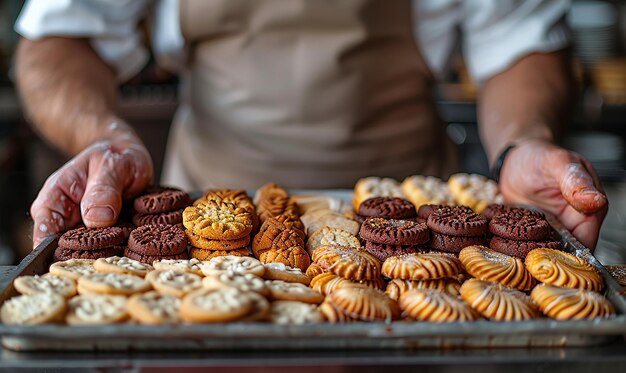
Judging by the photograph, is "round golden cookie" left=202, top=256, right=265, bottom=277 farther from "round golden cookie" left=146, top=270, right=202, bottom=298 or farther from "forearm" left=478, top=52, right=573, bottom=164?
"forearm" left=478, top=52, right=573, bottom=164

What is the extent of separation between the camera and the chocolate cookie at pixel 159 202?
1465 millimetres

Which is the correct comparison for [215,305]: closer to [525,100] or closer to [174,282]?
[174,282]

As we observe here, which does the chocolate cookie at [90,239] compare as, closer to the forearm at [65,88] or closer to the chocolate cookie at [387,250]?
the chocolate cookie at [387,250]

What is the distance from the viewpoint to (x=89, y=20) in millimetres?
2111

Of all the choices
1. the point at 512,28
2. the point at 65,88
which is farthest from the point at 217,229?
the point at 512,28

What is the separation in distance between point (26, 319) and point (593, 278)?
2.96ft

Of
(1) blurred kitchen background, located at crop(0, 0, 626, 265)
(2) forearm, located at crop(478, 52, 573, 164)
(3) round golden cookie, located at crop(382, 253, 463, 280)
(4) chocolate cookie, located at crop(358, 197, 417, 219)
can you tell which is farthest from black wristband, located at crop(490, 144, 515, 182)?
(1) blurred kitchen background, located at crop(0, 0, 626, 265)

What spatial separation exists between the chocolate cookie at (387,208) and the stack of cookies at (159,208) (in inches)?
15.4

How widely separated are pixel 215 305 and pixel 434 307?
33cm

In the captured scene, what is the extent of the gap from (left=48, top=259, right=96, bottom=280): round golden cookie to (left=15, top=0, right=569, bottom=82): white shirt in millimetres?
1109

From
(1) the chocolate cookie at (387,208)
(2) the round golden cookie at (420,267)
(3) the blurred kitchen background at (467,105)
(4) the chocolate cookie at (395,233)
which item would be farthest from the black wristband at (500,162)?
(3) the blurred kitchen background at (467,105)

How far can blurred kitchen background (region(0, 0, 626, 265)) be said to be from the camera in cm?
356

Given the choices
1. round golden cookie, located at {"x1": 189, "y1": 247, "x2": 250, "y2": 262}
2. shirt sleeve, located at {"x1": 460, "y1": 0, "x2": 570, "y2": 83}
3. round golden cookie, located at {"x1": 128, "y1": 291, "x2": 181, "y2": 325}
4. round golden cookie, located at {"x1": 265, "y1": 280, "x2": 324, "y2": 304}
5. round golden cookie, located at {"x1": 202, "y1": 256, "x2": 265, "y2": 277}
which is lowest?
round golden cookie, located at {"x1": 265, "y1": 280, "x2": 324, "y2": 304}

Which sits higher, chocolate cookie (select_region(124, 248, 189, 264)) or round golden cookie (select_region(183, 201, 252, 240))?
round golden cookie (select_region(183, 201, 252, 240))
